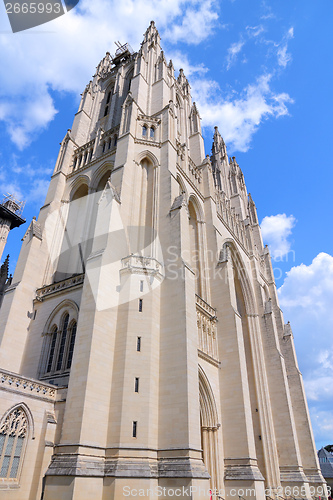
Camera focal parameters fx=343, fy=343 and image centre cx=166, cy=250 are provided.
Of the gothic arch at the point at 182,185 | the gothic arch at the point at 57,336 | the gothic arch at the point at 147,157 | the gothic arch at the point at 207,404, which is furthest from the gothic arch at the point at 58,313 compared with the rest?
the gothic arch at the point at 182,185

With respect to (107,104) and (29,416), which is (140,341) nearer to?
(29,416)

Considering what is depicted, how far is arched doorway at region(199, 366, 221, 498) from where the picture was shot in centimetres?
1564

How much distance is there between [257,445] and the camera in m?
22.3

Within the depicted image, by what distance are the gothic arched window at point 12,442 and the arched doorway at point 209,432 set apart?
8157mm

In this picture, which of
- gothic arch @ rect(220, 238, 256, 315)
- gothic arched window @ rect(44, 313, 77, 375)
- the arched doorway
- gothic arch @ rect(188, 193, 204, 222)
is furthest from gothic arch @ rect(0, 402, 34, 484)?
gothic arch @ rect(220, 238, 256, 315)

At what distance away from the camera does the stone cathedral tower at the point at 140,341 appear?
11.8m

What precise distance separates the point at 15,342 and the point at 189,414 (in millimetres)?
9691

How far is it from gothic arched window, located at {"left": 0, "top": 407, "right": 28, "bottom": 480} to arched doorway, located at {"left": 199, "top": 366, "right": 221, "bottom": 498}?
26.8 feet

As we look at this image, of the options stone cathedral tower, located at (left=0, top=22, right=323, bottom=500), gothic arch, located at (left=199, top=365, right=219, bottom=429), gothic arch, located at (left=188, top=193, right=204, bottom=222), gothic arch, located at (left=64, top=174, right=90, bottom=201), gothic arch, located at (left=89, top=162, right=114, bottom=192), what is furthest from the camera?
gothic arch, located at (left=188, top=193, right=204, bottom=222)

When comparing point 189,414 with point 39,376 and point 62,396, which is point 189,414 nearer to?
point 62,396

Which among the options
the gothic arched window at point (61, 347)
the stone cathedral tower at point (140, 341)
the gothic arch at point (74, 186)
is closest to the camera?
the stone cathedral tower at point (140, 341)

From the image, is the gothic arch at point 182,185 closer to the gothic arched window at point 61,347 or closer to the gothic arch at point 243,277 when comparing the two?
the gothic arch at point 243,277

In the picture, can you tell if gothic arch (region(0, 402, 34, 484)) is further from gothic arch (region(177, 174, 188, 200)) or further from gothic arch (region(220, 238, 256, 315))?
gothic arch (region(220, 238, 256, 315))

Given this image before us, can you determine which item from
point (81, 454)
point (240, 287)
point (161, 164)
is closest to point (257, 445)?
point (240, 287)
